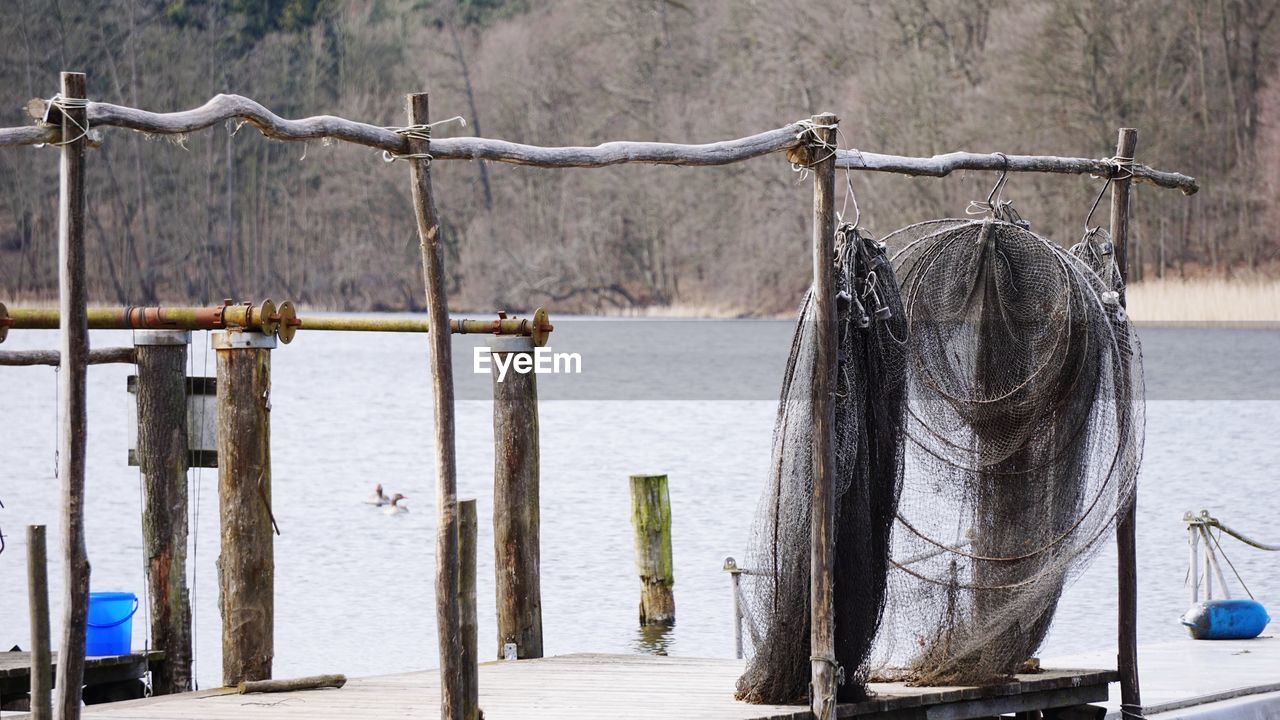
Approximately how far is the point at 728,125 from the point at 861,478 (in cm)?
5653

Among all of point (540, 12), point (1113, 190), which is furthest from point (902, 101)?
point (1113, 190)

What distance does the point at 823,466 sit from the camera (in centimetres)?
702

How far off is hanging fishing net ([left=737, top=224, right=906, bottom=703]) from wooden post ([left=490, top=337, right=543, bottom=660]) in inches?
109

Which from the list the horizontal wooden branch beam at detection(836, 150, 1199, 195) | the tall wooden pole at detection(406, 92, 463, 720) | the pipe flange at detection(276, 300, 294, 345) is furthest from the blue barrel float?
the tall wooden pole at detection(406, 92, 463, 720)

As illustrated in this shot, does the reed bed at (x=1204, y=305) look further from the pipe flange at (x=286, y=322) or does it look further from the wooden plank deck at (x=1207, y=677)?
the pipe flange at (x=286, y=322)

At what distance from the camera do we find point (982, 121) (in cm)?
5309

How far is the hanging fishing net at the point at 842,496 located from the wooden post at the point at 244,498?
7.16 ft

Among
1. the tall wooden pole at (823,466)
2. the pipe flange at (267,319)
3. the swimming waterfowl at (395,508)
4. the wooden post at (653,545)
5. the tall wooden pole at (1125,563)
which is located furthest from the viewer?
the swimming waterfowl at (395,508)

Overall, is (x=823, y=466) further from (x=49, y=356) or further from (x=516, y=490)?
(x=49, y=356)

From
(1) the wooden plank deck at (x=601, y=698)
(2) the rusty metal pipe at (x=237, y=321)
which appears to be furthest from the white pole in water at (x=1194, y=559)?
(2) the rusty metal pipe at (x=237, y=321)

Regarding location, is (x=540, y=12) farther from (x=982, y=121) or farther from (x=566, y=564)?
(x=566, y=564)

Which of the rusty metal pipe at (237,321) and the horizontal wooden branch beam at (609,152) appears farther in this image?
the rusty metal pipe at (237,321)

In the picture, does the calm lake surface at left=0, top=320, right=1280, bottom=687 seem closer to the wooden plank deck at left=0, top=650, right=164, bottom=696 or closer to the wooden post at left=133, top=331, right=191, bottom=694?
the wooden post at left=133, top=331, right=191, bottom=694

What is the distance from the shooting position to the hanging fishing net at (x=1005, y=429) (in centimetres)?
790
